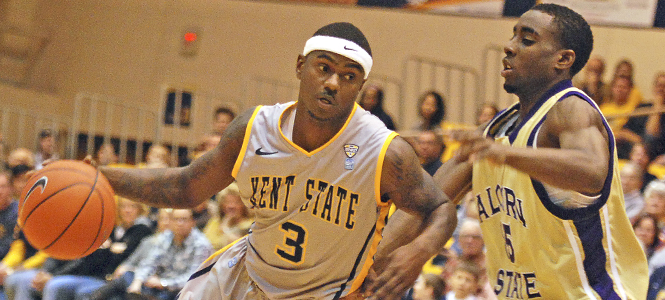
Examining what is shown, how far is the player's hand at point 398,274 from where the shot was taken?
10.1ft

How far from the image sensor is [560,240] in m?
3.17

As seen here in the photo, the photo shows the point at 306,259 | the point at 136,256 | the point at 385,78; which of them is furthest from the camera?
the point at 385,78

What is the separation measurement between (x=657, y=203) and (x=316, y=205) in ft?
12.1

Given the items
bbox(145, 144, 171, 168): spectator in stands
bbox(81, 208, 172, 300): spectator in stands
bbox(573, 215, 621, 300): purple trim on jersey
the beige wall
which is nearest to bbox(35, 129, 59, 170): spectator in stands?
the beige wall

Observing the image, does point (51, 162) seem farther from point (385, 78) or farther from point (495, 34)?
point (495, 34)

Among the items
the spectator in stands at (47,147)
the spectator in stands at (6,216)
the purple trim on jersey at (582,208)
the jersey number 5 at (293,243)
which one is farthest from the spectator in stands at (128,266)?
the purple trim on jersey at (582,208)

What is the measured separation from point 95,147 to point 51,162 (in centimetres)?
955

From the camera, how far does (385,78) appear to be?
32.5 ft

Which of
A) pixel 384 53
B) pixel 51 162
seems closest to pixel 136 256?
pixel 51 162

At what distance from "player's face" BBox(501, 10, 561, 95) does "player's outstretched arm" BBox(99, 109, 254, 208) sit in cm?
123

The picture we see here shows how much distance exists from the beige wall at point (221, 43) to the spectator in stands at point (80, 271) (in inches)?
148

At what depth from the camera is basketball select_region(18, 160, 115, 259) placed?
11.2 ft

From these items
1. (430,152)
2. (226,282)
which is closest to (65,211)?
(226,282)

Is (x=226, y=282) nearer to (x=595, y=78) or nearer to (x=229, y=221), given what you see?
(x=229, y=221)
